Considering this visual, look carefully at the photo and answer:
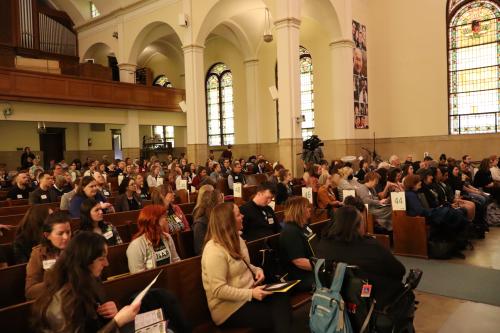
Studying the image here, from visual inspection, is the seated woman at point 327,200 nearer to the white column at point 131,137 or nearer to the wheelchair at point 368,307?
the wheelchair at point 368,307

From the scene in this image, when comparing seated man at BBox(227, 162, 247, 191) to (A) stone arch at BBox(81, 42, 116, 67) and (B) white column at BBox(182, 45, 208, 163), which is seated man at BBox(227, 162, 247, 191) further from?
(A) stone arch at BBox(81, 42, 116, 67)

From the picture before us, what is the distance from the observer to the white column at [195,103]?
14.8 metres

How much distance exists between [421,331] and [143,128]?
804 inches

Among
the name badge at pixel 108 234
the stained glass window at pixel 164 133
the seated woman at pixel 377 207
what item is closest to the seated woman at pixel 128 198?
the name badge at pixel 108 234

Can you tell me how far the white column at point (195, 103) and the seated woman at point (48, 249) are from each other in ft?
38.5

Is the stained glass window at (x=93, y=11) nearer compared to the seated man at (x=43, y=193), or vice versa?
the seated man at (x=43, y=193)

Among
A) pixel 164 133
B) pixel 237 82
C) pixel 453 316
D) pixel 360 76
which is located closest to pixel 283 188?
pixel 453 316

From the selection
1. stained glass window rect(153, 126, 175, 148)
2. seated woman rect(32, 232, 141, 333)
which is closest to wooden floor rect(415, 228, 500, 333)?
seated woman rect(32, 232, 141, 333)

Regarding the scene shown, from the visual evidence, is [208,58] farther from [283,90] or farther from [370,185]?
[370,185]

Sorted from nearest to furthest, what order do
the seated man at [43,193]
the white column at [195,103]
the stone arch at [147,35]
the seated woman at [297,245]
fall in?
the seated woman at [297,245]
the seated man at [43,193]
the white column at [195,103]
the stone arch at [147,35]

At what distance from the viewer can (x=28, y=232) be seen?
11.5 ft

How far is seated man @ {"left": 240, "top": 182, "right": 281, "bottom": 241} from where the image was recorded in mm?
4543

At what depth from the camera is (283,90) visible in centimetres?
1225

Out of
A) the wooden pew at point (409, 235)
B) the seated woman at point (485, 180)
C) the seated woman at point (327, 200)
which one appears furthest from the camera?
the seated woman at point (485, 180)
